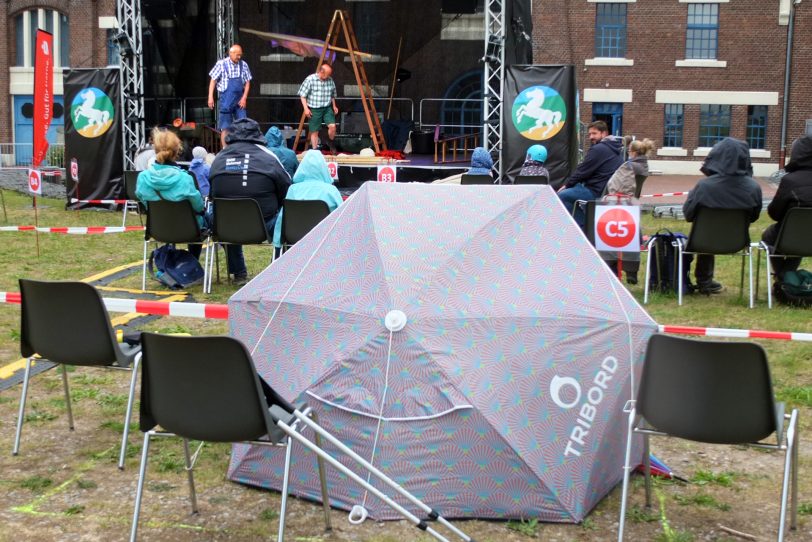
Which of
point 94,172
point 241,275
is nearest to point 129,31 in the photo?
point 94,172

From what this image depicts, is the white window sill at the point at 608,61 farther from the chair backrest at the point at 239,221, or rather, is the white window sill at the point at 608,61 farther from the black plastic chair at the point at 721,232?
the chair backrest at the point at 239,221

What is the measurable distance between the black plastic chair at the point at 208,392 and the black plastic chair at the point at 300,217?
193 inches

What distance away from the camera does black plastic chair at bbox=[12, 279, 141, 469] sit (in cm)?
472

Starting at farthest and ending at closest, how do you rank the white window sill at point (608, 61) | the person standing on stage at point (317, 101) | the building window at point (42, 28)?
the building window at point (42, 28)
the white window sill at point (608, 61)
the person standing on stage at point (317, 101)

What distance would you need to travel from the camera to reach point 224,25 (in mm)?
21688

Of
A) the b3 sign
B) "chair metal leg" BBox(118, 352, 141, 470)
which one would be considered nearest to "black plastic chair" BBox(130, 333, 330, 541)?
"chair metal leg" BBox(118, 352, 141, 470)

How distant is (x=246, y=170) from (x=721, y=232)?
14.1 feet

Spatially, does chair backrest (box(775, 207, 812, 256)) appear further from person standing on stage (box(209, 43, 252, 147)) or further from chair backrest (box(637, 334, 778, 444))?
person standing on stage (box(209, 43, 252, 147))

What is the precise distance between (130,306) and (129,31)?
12.9m

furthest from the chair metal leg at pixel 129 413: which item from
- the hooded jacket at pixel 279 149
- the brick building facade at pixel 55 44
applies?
the brick building facade at pixel 55 44

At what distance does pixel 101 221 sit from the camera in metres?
16.5

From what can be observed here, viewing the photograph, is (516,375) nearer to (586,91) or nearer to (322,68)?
(322,68)

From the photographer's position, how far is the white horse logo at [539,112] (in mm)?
16297

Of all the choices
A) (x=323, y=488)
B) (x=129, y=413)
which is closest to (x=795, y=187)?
(x=323, y=488)
